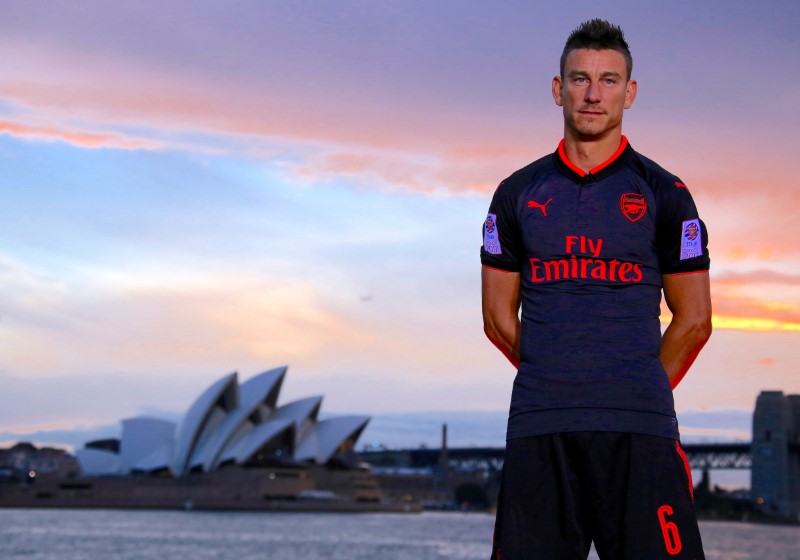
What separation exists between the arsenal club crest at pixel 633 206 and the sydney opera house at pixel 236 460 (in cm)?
6411

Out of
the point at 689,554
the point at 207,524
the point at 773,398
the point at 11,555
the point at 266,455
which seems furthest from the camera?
the point at 773,398

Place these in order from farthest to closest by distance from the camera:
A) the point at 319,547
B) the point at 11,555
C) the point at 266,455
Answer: the point at 266,455, the point at 319,547, the point at 11,555

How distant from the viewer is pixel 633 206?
278 cm

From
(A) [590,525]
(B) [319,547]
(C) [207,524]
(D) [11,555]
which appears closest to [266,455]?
(C) [207,524]

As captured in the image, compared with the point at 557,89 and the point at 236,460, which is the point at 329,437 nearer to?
the point at 236,460

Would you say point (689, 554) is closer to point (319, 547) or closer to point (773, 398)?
point (319, 547)

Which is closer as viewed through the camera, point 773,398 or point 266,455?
point 266,455

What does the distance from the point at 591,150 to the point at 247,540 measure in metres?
51.1

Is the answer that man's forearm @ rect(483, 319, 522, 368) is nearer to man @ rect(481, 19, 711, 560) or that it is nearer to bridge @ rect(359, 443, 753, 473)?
Answer: man @ rect(481, 19, 711, 560)

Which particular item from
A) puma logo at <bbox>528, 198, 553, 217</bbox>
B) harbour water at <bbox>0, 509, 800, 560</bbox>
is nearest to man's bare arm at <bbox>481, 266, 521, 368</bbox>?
puma logo at <bbox>528, 198, 553, 217</bbox>

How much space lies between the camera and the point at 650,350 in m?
2.72

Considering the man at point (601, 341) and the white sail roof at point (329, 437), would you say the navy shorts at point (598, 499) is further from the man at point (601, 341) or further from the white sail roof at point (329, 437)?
the white sail roof at point (329, 437)

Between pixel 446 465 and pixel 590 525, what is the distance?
129 metres

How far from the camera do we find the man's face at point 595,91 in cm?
282
